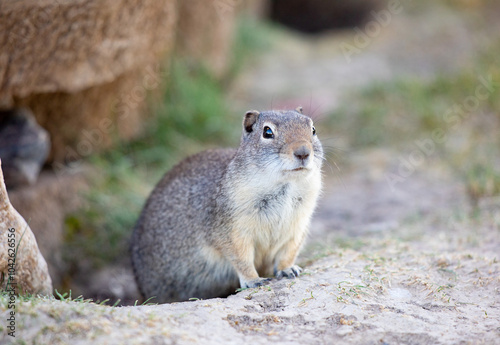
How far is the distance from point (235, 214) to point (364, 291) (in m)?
1.18

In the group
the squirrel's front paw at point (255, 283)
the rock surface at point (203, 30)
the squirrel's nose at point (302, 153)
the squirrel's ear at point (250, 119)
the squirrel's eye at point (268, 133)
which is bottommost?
the squirrel's front paw at point (255, 283)

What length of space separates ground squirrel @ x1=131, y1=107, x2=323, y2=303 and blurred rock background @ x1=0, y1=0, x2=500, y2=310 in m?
1.09

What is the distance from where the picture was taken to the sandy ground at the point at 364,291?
3.46m

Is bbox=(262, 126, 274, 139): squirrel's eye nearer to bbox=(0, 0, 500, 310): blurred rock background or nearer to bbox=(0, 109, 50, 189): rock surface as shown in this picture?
bbox=(0, 0, 500, 310): blurred rock background

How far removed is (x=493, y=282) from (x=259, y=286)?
182cm

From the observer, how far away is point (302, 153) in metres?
4.28

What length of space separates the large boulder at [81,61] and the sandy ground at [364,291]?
2.61 meters

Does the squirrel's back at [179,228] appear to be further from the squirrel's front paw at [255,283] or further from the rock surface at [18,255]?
the rock surface at [18,255]

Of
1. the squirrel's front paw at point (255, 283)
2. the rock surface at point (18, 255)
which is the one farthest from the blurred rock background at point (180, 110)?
the rock surface at point (18, 255)

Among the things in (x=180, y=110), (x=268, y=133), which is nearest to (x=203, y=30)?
(x=180, y=110)

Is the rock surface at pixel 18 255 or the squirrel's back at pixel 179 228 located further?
the squirrel's back at pixel 179 228

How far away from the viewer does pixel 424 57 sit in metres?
11.6

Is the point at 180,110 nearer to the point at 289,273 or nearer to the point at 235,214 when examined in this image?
the point at 235,214

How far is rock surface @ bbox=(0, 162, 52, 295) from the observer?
4.22m
